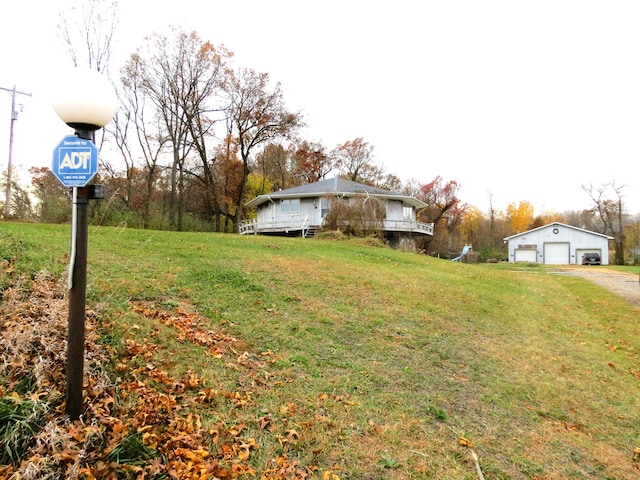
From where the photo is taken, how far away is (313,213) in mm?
24172

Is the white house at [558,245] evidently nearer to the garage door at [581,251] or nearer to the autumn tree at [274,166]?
the garage door at [581,251]

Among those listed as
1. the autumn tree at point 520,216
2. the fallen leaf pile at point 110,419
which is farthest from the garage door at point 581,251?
the fallen leaf pile at point 110,419

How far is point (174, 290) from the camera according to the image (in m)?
5.54

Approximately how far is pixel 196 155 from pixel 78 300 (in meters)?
29.8

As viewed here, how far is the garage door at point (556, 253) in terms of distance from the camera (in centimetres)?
3272

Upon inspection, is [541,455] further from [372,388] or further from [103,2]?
[103,2]

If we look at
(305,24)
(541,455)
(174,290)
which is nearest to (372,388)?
(541,455)

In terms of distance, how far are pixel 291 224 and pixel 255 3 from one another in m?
14.6

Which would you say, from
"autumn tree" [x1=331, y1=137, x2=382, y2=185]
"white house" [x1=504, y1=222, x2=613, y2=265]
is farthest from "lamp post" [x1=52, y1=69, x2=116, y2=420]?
"white house" [x1=504, y1=222, x2=613, y2=265]

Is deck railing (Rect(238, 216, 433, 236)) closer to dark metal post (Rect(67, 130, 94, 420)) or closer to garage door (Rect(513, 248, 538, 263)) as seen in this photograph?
garage door (Rect(513, 248, 538, 263))

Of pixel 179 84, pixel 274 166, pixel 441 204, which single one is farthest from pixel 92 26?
pixel 441 204

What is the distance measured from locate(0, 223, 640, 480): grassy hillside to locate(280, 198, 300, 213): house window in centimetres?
1735

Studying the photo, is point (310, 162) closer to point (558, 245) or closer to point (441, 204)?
point (441, 204)

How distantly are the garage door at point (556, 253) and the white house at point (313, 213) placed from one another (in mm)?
15194
